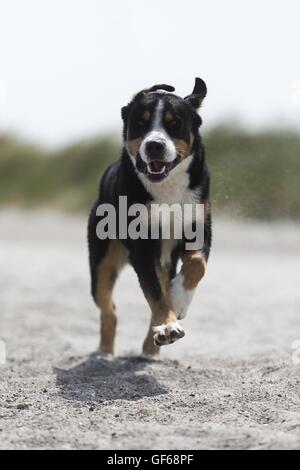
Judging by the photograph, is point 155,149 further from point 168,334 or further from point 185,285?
point 168,334

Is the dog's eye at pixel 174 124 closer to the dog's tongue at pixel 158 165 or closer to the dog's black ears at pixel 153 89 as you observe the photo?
the dog's tongue at pixel 158 165

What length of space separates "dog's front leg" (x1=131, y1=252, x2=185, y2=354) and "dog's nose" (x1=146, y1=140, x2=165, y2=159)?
0.70 m

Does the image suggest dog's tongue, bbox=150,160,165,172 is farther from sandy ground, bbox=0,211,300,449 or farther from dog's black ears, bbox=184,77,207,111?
sandy ground, bbox=0,211,300,449

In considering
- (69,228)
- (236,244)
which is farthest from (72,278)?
(69,228)

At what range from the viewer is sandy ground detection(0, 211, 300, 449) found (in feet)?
15.5

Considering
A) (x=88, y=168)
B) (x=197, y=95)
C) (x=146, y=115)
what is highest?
(x=197, y=95)

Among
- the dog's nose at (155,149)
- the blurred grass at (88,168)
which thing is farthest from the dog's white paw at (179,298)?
the blurred grass at (88,168)

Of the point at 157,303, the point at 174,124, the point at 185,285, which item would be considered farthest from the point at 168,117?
the point at 157,303

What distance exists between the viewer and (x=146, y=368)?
7020mm

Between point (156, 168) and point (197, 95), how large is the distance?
2.37ft

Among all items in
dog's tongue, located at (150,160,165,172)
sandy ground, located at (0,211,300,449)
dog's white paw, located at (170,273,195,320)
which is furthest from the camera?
dog's white paw, located at (170,273,195,320)

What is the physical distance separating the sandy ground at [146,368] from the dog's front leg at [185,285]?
1.69 feet

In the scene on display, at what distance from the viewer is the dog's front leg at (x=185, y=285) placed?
632cm

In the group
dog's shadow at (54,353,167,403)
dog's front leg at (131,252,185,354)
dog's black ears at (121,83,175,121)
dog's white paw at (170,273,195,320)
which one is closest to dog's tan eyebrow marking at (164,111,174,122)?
dog's black ears at (121,83,175,121)
